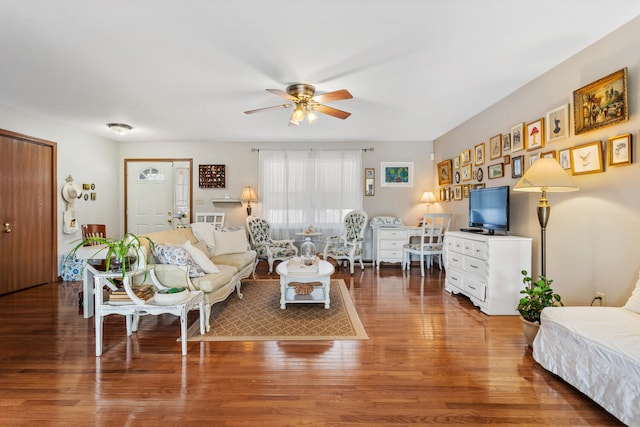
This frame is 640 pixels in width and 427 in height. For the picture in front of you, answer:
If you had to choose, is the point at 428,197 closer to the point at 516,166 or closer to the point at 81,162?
the point at 516,166

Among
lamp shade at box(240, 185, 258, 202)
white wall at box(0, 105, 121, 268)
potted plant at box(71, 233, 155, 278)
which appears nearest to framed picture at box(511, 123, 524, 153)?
potted plant at box(71, 233, 155, 278)

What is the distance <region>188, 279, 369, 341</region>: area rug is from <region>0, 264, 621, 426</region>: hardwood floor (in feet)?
0.43

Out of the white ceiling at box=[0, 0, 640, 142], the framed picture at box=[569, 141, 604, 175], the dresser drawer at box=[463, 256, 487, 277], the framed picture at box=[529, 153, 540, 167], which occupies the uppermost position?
the white ceiling at box=[0, 0, 640, 142]

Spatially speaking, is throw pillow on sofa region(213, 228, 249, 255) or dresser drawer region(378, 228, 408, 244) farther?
dresser drawer region(378, 228, 408, 244)

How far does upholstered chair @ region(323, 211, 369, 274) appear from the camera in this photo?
17.0ft

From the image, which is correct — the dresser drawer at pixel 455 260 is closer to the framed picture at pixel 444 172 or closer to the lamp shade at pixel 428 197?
the framed picture at pixel 444 172

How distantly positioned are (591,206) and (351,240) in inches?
133

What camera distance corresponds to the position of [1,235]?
3822 mm

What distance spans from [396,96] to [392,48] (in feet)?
3.73

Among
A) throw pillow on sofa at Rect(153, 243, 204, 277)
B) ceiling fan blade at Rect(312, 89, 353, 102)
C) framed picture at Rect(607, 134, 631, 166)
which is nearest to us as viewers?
framed picture at Rect(607, 134, 631, 166)

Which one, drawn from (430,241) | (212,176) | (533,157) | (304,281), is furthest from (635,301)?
(212,176)

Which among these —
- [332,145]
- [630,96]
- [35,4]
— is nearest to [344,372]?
[630,96]

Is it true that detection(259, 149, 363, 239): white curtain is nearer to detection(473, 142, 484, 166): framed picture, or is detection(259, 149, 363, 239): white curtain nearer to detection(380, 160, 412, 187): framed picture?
detection(380, 160, 412, 187): framed picture

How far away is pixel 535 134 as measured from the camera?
3.08m
